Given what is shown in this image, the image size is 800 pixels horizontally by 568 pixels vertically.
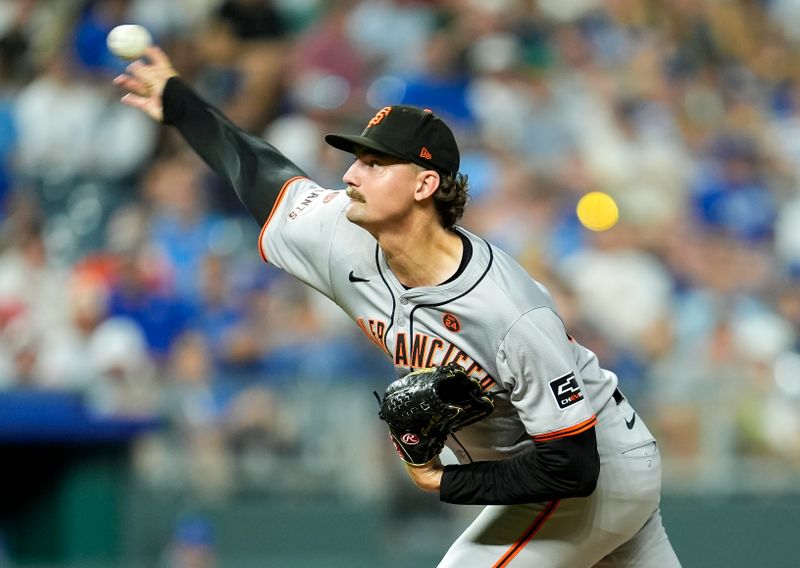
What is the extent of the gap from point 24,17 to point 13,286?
10.8ft

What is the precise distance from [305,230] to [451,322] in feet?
2.01

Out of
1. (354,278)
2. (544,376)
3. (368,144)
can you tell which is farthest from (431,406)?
(368,144)

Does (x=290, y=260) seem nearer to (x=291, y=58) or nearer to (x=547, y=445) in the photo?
(x=547, y=445)

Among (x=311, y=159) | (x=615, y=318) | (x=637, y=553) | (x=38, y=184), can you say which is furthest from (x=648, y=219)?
(x=637, y=553)

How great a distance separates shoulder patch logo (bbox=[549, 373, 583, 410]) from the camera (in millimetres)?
3451

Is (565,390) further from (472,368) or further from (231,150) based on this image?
(231,150)

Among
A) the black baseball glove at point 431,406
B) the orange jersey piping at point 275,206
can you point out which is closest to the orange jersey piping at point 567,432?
the black baseball glove at point 431,406

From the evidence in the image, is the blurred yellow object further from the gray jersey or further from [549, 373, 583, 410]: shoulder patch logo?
[549, 373, 583, 410]: shoulder patch logo

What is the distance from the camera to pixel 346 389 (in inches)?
283

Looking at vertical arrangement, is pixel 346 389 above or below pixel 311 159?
below

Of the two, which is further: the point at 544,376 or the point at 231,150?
the point at 231,150

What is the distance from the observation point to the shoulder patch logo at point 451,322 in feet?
11.6

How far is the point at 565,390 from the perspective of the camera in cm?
346

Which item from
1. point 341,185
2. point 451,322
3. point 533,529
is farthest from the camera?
point 341,185
